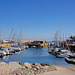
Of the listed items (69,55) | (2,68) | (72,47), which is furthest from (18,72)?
(72,47)

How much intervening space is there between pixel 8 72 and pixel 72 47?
49.8m

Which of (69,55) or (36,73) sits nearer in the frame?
(36,73)

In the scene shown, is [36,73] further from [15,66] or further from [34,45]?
[34,45]

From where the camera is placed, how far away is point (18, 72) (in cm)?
1537

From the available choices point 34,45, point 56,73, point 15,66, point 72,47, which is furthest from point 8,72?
point 34,45

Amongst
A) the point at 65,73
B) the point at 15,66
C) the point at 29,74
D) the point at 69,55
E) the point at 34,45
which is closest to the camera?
the point at 29,74

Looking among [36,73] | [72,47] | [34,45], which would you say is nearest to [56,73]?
[36,73]

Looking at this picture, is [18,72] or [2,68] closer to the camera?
[18,72]

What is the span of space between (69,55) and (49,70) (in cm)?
2172

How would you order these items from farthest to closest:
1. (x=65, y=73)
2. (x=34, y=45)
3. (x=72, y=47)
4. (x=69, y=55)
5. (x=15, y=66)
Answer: (x=34, y=45) < (x=72, y=47) < (x=69, y=55) < (x=15, y=66) < (x=65, y=73)

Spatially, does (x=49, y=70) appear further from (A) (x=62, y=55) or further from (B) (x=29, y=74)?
(A) (x=62, y=55)

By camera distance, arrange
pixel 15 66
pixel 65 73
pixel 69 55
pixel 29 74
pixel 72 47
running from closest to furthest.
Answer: pixel 29 74 → pixel 65 73 → pixel 15 66 → pixel 69 55 → pixel 72 47

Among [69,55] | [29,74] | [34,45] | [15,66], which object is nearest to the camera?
[29,74]

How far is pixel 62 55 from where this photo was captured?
38469 mm
